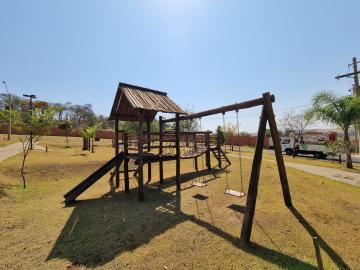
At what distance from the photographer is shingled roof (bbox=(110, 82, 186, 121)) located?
833 cm

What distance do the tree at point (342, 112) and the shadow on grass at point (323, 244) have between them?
13.6 m

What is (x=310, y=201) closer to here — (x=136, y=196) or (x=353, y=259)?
(x=353, y=259)

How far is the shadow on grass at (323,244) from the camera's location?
3.91 metres

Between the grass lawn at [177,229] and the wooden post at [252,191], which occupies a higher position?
the wooden post at [252,191]

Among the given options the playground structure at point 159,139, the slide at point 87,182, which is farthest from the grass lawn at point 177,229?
the playground structure at point 159,139

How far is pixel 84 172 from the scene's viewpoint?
14.4 metres

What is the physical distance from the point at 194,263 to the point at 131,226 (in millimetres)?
2243

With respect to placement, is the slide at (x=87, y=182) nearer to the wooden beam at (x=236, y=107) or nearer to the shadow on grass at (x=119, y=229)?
the shadow on grass at (x=119, y=229)

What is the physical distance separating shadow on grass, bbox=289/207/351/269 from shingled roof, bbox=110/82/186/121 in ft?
19.1

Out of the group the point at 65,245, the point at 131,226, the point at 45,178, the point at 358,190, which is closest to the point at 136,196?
the point at 131,226

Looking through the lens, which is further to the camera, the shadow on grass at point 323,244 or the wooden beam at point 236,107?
the wooden beam at point 236,107

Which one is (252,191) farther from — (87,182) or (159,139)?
(87,182)

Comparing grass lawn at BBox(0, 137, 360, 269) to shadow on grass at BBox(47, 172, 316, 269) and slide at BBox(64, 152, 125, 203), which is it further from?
slide at BBox(64, 152, 125, 203)

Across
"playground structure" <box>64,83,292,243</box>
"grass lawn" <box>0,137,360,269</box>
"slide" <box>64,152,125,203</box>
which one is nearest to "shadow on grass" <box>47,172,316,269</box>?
"grass lawn" <box>0,137,360,269</box>
